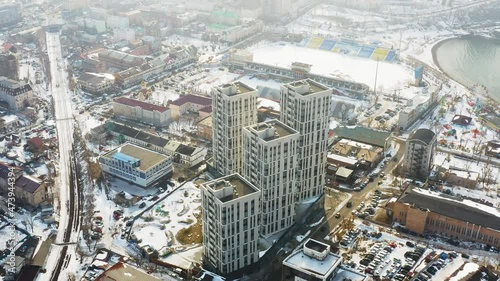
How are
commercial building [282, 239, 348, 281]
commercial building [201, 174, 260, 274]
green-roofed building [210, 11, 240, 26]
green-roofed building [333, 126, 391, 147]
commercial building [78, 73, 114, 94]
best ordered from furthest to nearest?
green-roofed building [210, 11, 240, 26] < commercial building [78, 73, 114, 94] < green-roofed building [333, 126, 391, 147] < commercial building [201, 174, 260, 274] < commercial building [282, 239, 348, 281]

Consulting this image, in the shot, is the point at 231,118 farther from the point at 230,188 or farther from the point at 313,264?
the point at 313,264

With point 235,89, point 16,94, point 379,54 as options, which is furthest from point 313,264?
point 379,54

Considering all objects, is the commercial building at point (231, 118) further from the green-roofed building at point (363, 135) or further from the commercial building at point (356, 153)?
the green-roofed building at point (363, 135)

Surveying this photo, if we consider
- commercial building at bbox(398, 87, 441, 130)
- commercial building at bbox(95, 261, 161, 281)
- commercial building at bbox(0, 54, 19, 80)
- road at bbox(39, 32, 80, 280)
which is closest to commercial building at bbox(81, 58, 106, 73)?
road at bbox(39, 32, 80, 280)

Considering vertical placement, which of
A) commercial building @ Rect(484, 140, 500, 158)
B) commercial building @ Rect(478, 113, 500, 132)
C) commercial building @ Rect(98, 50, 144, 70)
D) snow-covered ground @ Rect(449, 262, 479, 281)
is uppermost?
commercial building @ Rect(98, 50, 144, 70)

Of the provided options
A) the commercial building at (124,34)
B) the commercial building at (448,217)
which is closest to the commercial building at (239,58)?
the commercial building at (124,34)

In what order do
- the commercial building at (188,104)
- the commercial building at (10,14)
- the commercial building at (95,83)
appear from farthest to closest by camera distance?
the commercial building at (10,14), the commercial building at (95,83), the commercial building at (188,104)

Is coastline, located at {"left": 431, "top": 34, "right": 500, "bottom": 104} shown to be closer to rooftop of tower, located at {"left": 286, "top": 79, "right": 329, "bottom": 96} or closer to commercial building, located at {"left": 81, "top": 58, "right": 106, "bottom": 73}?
rooftop of tower, located at {"left": 286, "top": 79, "right": 329, "bottom": 96}
